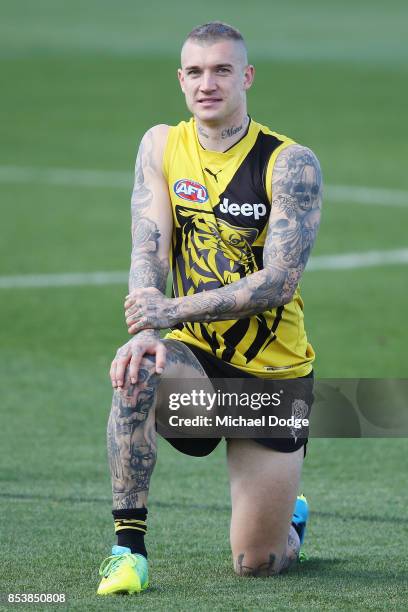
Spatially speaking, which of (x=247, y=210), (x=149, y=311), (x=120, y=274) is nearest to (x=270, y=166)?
(x=247, y=210)

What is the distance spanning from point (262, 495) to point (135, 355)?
100 cm

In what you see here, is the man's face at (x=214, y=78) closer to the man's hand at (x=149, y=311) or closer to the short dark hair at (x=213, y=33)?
the short dark hair at (x=213, y=33)

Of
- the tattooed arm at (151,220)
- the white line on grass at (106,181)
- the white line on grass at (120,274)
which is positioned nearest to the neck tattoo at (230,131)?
the tattooed arm at (151,220)

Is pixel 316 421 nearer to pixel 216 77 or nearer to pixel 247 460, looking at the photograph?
pixel 247 460

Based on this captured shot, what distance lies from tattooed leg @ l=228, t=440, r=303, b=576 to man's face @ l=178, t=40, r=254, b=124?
4.71 feet

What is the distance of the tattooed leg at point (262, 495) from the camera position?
6.48 m

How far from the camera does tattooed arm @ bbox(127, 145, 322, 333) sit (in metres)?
6.11

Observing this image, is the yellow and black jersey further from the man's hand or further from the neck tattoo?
the man's hand

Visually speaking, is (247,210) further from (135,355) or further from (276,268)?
(135,355)

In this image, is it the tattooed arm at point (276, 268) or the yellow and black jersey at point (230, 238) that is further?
the yellow and black jersey at point (230, 238)

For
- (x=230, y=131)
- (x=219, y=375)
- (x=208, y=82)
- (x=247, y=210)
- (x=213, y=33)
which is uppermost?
(x=213, y=33)

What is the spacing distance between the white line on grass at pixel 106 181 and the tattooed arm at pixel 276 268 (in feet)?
39.1

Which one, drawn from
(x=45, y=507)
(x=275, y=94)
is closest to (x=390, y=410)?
(x=45, y=507)

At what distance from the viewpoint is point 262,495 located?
21.3ft
